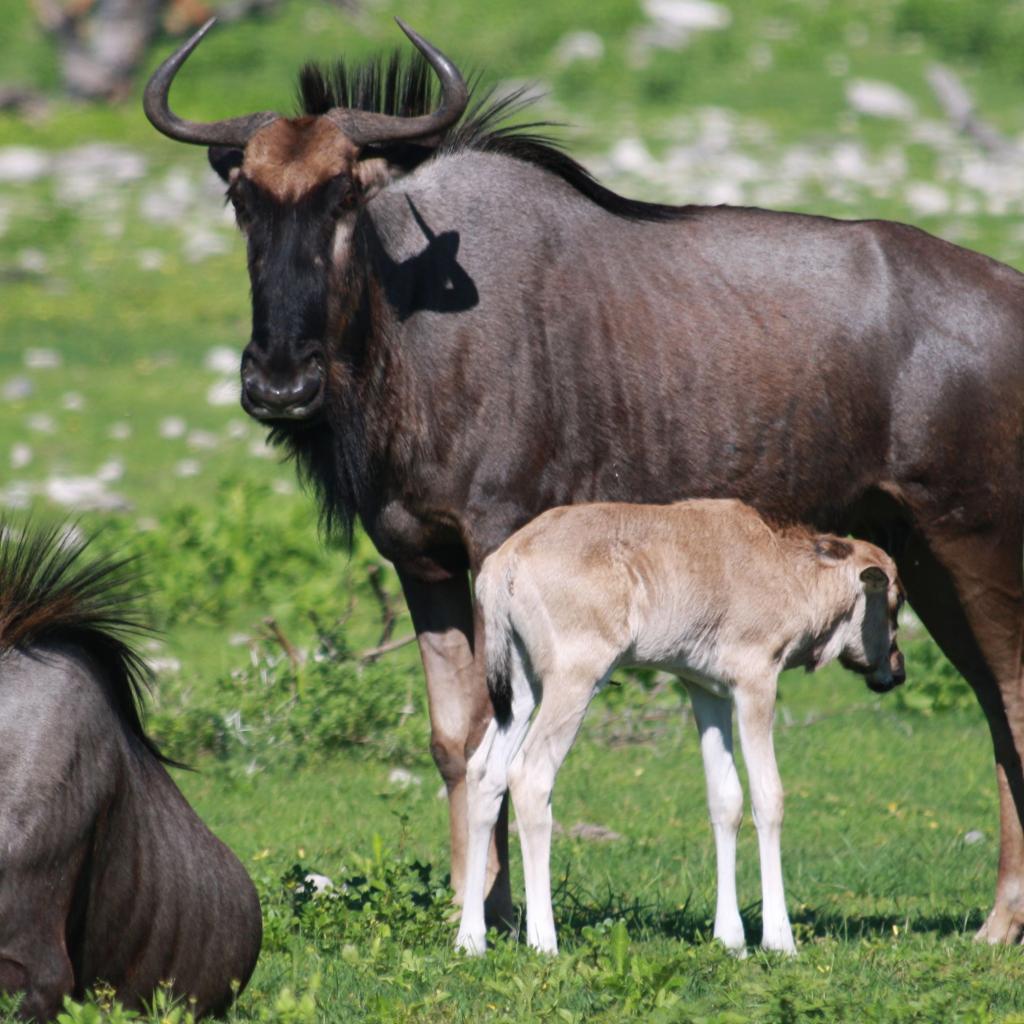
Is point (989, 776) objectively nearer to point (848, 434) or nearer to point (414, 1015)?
point (848, 434)

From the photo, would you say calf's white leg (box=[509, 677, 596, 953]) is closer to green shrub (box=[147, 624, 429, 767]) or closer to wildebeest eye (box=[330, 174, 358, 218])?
wildebeest eye (box=[330, 174, 358, 218])

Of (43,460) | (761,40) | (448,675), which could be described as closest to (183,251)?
(43,460)

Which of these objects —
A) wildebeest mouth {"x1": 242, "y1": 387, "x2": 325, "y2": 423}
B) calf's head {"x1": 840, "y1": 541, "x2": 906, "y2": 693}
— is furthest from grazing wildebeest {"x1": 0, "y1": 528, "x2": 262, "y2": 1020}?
calf's head {"x1": 840, "y1": 541, "x2": 906, "y2": 693}

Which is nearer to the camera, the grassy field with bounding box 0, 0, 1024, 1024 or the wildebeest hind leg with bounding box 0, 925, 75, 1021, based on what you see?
the wildebeest hind leg with bounding box 0, 925, 75, 1021

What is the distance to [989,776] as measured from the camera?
34.0 feet

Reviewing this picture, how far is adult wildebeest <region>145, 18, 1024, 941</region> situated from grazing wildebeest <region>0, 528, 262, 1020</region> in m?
1.36

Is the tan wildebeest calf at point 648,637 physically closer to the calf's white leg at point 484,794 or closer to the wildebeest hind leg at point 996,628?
the calf's white leg at point 484,794

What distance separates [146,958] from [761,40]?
25.6 metres

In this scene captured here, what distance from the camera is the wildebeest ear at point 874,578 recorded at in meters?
7.23

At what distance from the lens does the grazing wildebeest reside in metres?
5.34

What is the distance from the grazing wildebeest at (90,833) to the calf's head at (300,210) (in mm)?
1005

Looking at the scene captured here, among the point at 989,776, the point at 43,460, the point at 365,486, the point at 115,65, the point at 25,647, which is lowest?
the point at 115,65

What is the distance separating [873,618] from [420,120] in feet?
7.68

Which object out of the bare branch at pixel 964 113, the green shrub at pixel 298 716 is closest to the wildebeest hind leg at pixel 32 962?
the green shrub at pixel 298 716
